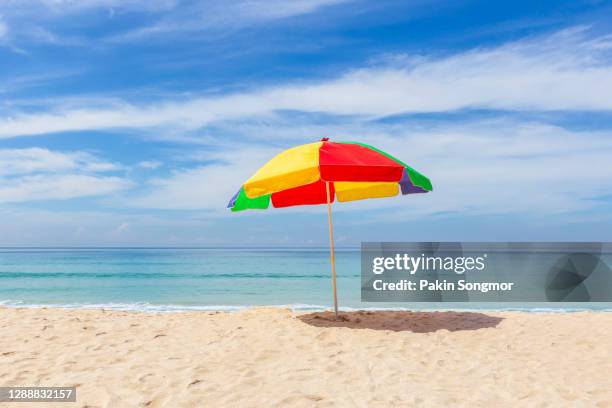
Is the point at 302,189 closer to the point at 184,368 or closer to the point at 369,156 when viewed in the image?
the point at 369,156

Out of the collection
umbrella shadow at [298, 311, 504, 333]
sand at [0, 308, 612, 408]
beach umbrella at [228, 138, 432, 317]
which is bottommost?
umbrella shadow at [298, 311, 504, 333]

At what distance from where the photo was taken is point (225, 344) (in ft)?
17.5

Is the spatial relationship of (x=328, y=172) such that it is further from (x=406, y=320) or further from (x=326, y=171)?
(x=406, y=320)

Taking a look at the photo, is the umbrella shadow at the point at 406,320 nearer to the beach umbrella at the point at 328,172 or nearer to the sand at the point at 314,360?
the sand at the point at 314,360

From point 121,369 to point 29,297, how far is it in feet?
39.0

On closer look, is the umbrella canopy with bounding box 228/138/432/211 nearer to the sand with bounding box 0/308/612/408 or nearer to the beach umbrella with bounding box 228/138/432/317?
the beach umbrella with bounding box 228/138/432/317

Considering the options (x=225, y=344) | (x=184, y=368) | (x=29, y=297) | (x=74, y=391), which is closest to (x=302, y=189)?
(x=225, y=344)

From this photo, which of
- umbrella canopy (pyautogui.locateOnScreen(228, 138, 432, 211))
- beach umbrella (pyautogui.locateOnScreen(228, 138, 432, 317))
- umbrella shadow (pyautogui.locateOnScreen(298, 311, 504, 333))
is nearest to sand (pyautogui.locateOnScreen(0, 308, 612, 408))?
umbrella shadow (pyautogui.locateOnScreen(298, 311, 504, 333))

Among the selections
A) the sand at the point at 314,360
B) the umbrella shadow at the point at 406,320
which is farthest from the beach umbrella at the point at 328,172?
the sand at the point at 314,360

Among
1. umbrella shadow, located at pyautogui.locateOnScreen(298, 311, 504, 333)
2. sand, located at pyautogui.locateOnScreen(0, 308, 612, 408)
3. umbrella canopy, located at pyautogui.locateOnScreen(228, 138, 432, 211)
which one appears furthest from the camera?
umbrella shadow, located at pyautogui.locateOnScreen(298, 311, 504, 333)

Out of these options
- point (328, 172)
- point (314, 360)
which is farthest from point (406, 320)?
point (328, 172)

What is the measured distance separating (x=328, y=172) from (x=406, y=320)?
8.99ft

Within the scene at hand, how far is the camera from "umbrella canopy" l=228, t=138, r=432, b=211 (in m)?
5.41

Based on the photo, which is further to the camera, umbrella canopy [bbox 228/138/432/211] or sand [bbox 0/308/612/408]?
umbrella canopy [bbox 228/138/432/211]
